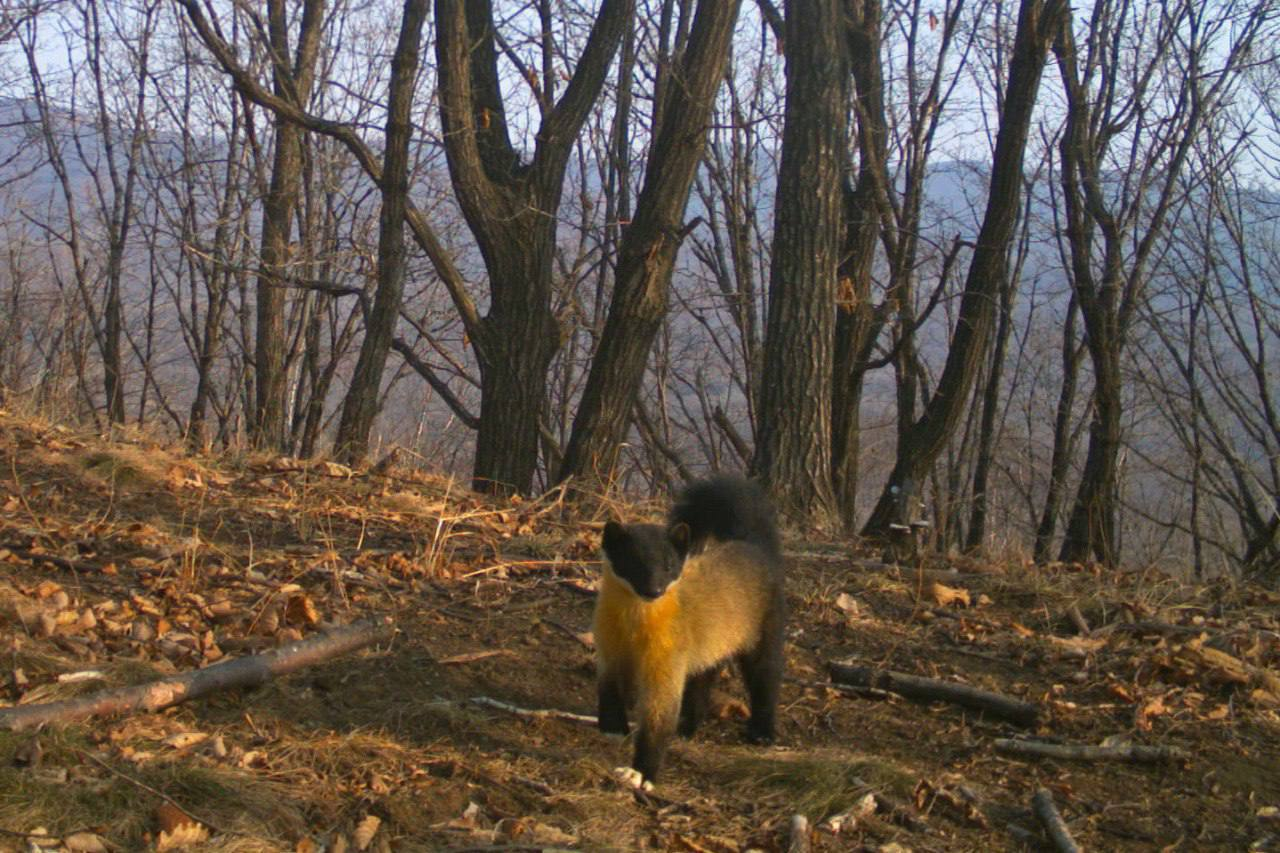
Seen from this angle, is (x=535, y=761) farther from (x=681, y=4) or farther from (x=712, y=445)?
(x=712, y=445)

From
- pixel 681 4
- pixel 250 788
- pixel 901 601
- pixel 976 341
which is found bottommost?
pixel 250 788

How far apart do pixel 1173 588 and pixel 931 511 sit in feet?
57.5

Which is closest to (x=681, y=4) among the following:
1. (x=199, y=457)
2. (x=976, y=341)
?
(x=976, y=341)

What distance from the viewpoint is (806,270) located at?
388 inches

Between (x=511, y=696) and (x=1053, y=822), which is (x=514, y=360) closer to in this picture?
(x=511, y=696)

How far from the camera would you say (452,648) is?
505cm

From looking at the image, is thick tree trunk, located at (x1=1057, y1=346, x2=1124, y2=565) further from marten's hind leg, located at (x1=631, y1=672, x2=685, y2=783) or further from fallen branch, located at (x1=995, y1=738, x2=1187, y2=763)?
marten's hind leg, located at (x1=631, y1=672, x2=685, y2=783)

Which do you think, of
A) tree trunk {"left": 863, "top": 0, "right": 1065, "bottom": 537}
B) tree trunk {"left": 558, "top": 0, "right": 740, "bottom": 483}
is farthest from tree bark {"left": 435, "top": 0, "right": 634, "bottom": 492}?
tree trunk {"left": 863, "top": 0, "right": 1065, "bottom": 537}

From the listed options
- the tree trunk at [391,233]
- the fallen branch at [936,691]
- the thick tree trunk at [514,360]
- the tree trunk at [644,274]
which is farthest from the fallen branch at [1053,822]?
the tree trunk at [391,233]

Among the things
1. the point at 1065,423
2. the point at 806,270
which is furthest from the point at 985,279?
the point at 1065,423

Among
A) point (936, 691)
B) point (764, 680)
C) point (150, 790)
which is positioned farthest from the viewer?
point (936, 691)

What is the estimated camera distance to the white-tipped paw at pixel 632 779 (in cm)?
396

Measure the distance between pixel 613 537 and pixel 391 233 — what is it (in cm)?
828

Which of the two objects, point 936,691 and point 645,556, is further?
point 936,691
